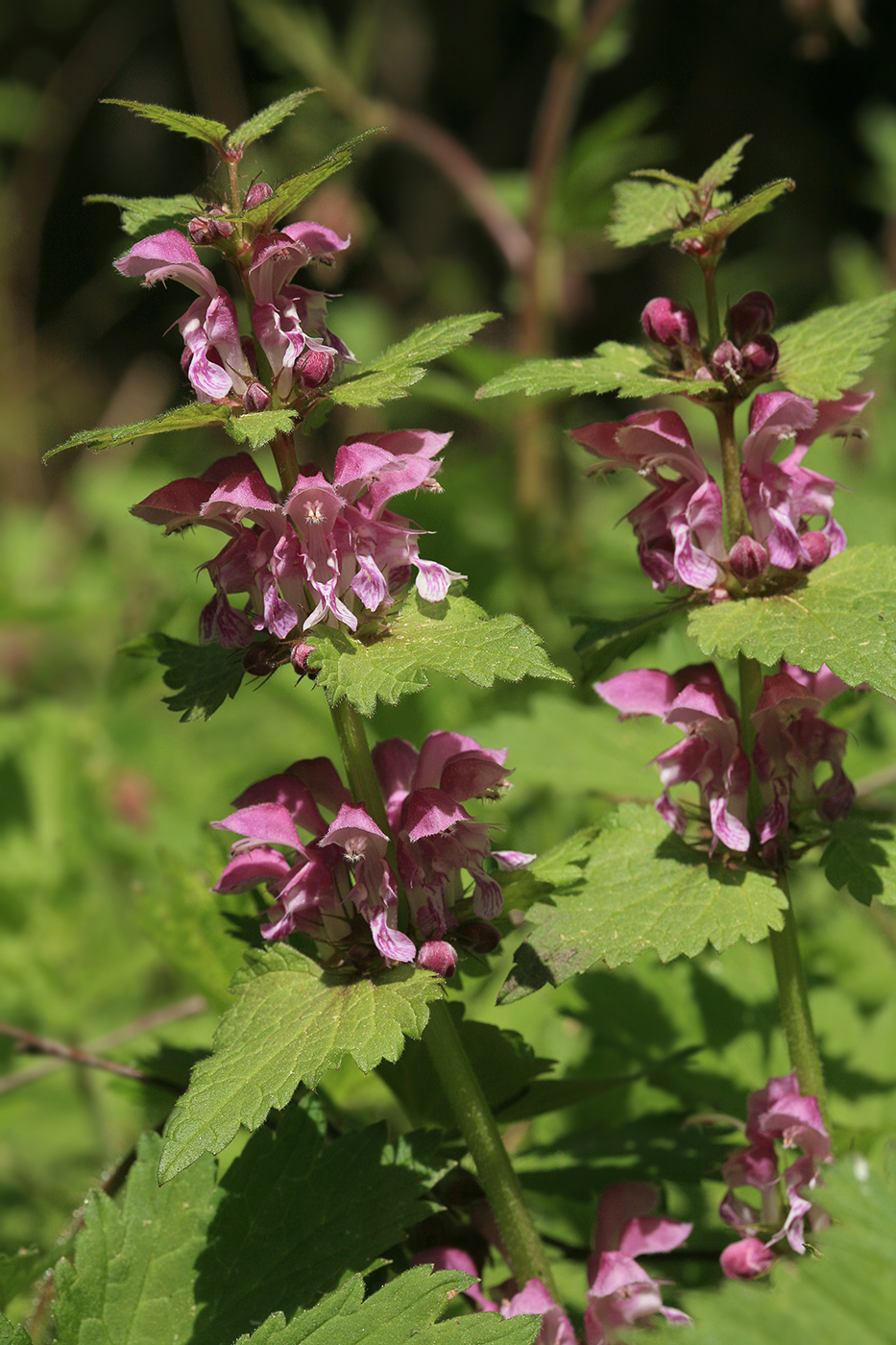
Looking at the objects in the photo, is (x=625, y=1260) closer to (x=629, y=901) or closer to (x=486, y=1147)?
(x=486, y=1147)

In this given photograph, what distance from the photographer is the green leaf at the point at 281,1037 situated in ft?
3.37

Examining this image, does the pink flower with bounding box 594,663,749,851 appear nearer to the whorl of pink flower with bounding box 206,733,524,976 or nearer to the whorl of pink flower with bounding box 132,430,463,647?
the whorl of pink flower with bounding box 206,733,524,976

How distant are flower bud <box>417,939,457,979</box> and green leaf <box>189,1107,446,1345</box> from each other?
248 millimetres

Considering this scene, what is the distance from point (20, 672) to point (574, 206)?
2727 millimetres

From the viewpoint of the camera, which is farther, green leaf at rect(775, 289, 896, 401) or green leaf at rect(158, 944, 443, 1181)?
green leaf at rect(775, 289, 896, 401)

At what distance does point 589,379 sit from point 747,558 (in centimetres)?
25

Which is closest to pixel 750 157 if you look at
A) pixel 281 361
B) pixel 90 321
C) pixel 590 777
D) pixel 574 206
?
pixel 90 321

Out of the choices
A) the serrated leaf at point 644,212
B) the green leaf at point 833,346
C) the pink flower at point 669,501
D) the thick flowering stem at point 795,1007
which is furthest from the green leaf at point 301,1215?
the serrated leaf at point 644,212

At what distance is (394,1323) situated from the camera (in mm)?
1104

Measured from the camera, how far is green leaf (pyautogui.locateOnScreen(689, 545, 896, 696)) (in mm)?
1105

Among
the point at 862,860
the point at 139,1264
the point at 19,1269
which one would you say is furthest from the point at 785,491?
the point at 19,1269

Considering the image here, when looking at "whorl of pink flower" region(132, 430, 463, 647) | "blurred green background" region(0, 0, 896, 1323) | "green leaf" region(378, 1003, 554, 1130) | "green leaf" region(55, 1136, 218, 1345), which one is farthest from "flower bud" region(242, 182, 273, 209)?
"green leaf" region(55, 1136, 218, 1345)

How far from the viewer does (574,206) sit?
3285 mm

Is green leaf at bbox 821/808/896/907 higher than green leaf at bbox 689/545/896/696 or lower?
lower
